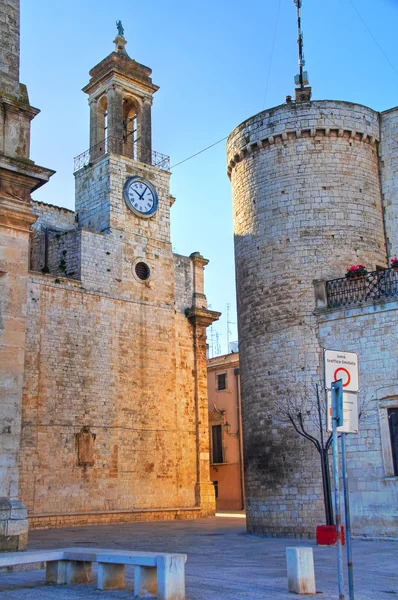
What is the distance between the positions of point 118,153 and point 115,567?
73.5ft

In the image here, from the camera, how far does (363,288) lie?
17.4 m

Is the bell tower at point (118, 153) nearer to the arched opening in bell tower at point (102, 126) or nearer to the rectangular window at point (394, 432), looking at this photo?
the arched opening in bell tower at point (102, 126)

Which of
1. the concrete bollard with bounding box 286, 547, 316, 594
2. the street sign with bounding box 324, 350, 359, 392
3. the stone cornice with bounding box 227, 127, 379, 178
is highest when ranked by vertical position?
the stone cornice with bounding box 227, 127, 379, 178

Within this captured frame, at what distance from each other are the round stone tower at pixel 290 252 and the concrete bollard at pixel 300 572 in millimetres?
9221

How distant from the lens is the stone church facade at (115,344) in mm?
24031

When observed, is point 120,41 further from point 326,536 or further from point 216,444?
point 326,536

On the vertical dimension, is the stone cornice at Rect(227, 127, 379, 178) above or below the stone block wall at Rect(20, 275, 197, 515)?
above

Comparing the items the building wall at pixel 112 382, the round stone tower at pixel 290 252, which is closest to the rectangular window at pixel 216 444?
the building wall at pixel 112 382

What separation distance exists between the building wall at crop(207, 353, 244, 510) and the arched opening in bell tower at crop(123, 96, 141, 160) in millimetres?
12956

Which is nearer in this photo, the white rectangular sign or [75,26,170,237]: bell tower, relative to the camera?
the white rectangular sign

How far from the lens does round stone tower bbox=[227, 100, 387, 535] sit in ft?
58.8

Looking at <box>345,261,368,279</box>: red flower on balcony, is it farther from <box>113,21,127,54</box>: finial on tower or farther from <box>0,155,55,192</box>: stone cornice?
<box>113,21,127,54</box>: finial on tower

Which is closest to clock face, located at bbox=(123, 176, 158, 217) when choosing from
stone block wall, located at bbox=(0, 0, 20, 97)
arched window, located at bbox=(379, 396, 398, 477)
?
arched window, located at bbox=(379, 396, 398, 477)

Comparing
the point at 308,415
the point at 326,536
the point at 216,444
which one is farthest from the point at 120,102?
the point at 326,536
